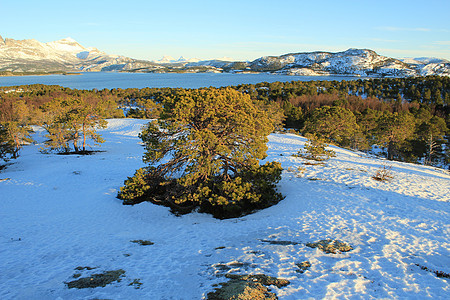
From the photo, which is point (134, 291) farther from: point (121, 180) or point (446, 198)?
point (446, 198)

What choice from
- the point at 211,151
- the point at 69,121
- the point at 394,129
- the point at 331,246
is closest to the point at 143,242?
the point at 211,151

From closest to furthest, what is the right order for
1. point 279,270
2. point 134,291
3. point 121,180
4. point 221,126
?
point 134,291 < point 279,270 < point 221,126 < point 121,180

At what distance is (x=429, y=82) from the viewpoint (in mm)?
92500

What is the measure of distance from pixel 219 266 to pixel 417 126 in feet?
155

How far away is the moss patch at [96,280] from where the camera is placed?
656 cm

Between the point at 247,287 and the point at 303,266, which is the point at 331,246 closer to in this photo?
the point at 303,266

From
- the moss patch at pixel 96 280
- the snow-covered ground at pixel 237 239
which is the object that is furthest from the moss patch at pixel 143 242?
the moss patch at pixel 96 280

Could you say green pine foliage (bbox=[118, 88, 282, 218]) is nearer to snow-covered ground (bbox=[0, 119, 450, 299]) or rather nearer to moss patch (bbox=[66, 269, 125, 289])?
snow-covered ground (bbox=[0, 119, 450, 299])

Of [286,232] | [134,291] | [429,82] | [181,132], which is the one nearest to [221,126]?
[181,132]

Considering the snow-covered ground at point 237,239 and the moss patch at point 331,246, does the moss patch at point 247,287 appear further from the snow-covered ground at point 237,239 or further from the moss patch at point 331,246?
the moss patch at point 331,246

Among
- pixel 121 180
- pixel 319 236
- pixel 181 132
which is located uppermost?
pixel 181 132

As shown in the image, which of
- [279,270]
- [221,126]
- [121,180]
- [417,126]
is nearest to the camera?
[279,270]

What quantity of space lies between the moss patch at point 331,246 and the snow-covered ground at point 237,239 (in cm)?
24

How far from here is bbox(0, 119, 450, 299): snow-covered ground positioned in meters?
6.44
